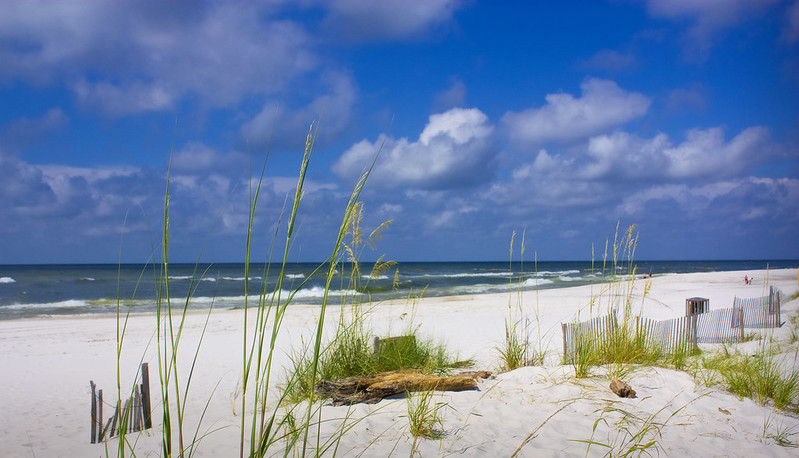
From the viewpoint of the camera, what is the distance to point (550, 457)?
2.91m

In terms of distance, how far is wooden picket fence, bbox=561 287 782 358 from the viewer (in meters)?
5.37

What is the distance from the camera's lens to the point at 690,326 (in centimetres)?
708

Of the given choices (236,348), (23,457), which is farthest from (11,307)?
(23,457)

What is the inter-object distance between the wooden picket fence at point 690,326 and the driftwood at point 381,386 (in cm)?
149

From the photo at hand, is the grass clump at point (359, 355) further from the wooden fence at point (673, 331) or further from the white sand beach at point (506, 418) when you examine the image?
the wooden fence at point (673, 331)

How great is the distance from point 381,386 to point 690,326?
547 cm

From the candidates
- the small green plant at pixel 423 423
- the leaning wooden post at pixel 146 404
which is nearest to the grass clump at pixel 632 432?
the small green plant at pixel 423 423

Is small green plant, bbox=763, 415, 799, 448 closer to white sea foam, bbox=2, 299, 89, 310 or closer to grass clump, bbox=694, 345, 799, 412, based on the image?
grass clump, bbox=694, 345, 799, 412

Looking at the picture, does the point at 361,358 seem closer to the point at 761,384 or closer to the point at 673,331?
the point at 761,384

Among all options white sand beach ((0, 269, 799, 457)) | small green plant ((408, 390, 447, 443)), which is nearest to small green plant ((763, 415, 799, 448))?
white sand beach ((0, 269, 799, 457))

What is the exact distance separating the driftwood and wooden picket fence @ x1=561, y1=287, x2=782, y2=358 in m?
1.49

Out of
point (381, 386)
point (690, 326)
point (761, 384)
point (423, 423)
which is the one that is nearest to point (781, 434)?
point (761, 384)

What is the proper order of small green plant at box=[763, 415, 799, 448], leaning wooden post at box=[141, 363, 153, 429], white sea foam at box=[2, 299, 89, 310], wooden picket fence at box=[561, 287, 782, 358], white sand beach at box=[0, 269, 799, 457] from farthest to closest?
white sea foam at box=[2, 299, 89, 310] → wooden picket fence at box=[561, 287, 782, 358] → leaning wooden post at box=[141, 363, 153, 429] → small green plant at box=[763, 415, 799, 448] → white sand beach at box=[0, 269, 799, 457]

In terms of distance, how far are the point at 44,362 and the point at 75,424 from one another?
5170 mm
